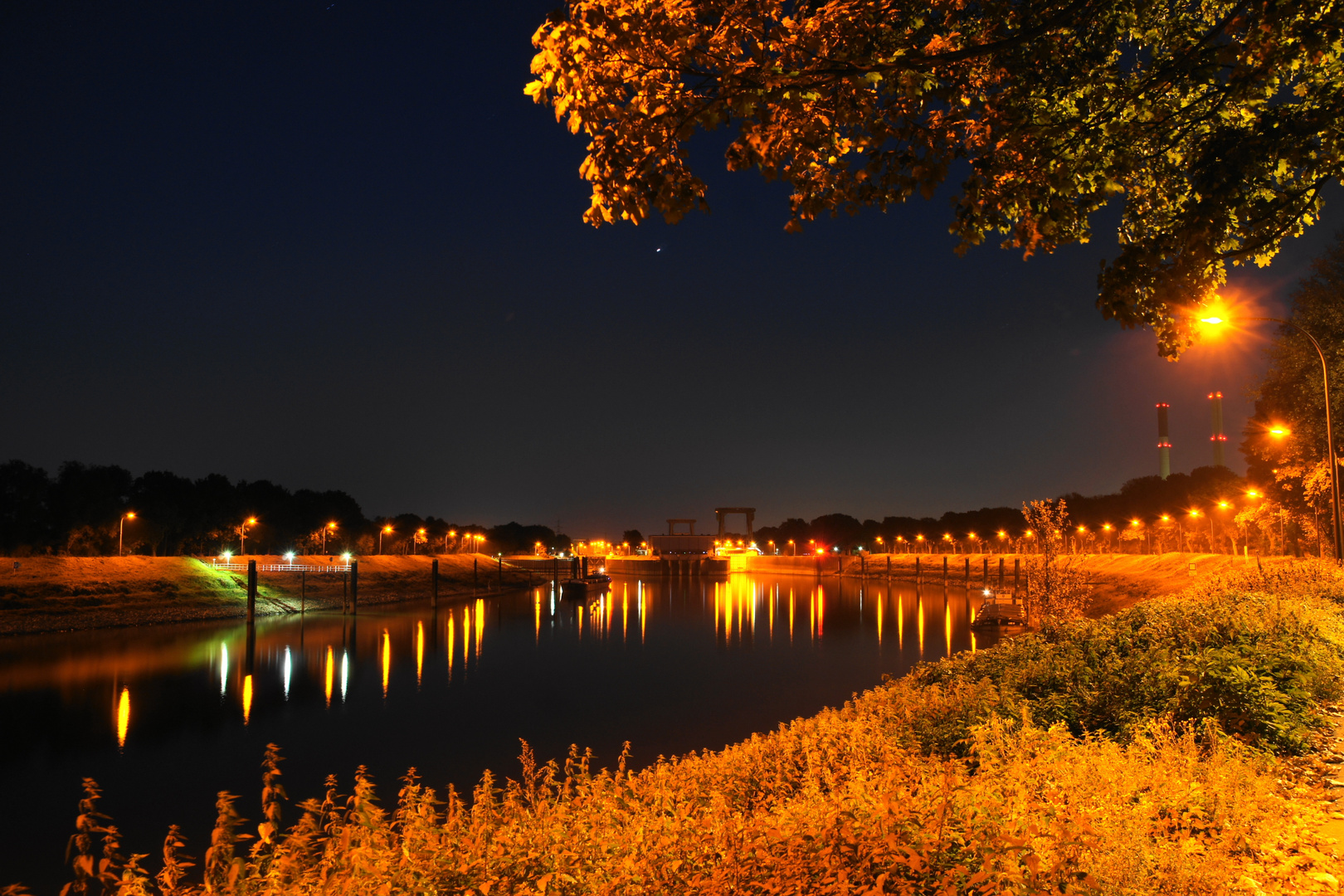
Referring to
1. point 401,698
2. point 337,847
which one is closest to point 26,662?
point 401,698

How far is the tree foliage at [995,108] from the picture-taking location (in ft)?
20.9

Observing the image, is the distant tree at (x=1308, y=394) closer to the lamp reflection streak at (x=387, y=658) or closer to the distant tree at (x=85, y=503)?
the lamp reflection streak at (x=387, y=658)

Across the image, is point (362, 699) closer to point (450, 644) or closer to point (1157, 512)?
point (450, 644)

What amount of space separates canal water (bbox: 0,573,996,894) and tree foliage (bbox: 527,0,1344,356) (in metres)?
20.8

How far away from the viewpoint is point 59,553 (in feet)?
263

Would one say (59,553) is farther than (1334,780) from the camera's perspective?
Yes

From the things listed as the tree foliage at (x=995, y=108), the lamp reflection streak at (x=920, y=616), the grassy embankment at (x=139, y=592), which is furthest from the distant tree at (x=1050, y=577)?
the grassy embankment at (x=139, y=592)

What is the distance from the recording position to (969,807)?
609 centimetres

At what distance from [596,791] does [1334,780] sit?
8568mm

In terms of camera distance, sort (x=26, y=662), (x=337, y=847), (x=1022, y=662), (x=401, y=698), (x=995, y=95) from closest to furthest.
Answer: (x=995, y=95), (x=337, y=847), (x=1022, y=662), (x=401, y=698), (x=26, y=662)

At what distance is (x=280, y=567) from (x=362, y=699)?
160ft

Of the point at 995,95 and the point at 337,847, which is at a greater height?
the point at 995,95

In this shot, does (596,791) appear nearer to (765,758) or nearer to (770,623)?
(765,758)

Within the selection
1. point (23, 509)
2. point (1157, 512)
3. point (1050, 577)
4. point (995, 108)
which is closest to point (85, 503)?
point (23, 509)
